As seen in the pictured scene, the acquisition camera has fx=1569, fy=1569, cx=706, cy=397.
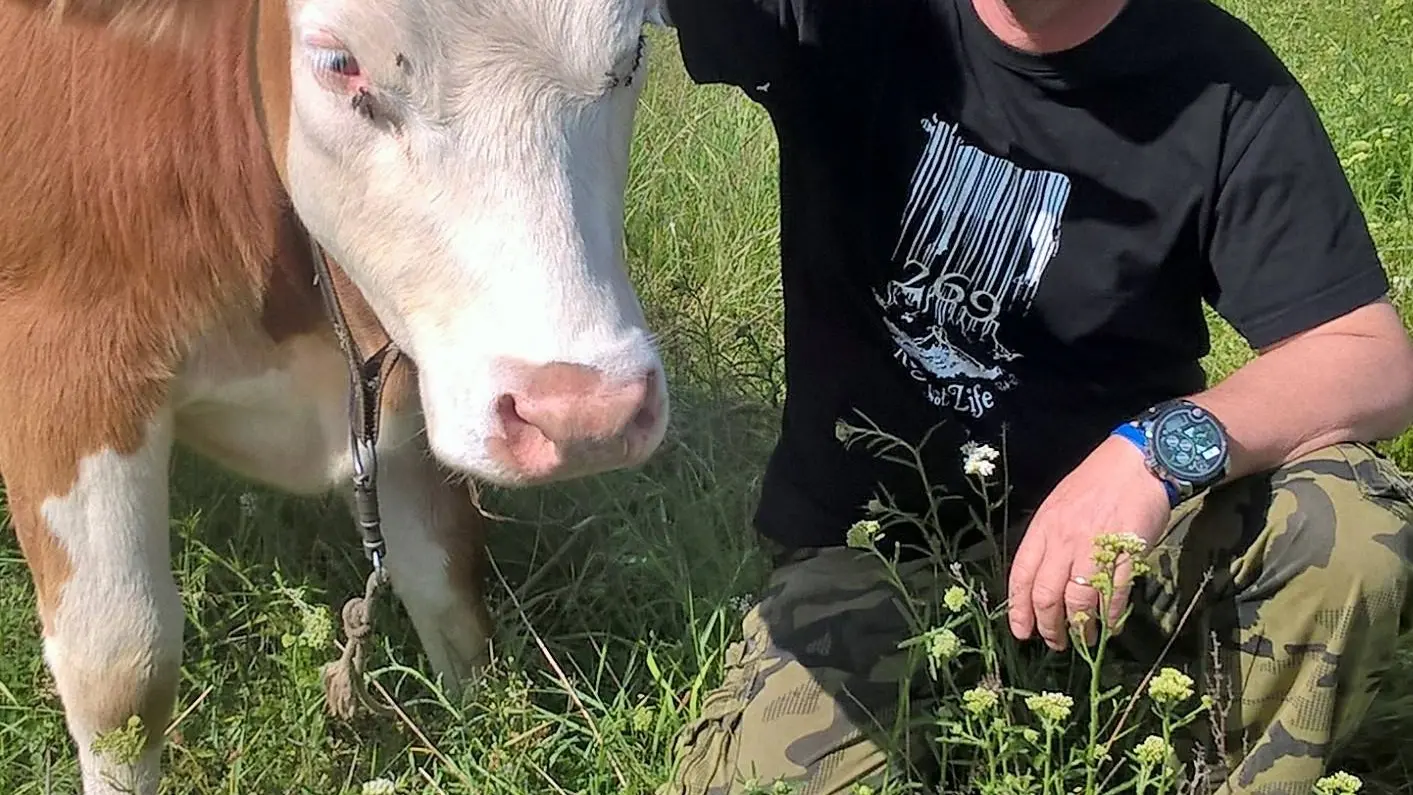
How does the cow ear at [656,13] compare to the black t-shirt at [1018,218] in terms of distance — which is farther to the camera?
the black t-shirt at [1018,218]

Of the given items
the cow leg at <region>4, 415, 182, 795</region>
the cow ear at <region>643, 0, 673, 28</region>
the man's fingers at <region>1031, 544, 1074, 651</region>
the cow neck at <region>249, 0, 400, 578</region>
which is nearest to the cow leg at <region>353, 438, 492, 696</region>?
the cow neck at <region>249, 0, 400, 578</region>

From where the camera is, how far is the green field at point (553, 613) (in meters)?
2.40

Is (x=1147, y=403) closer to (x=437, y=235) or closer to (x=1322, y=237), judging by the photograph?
(x=1322, y=237)

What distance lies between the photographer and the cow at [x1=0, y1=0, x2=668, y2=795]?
169cm

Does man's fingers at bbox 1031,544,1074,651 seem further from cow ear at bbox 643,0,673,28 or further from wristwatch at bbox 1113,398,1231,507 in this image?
cow ear at bbox 643,0,673,28

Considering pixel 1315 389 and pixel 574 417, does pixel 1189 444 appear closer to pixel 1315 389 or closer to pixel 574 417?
pixel 1315 389

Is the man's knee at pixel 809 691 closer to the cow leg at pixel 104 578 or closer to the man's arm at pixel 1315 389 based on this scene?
the man's arm at pixel 1315 389

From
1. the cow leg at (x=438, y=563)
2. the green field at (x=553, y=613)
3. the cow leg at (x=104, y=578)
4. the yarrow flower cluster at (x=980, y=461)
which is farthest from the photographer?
the cow leg at (x=438, y=563)

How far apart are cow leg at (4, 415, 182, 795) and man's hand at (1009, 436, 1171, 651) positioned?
124cm

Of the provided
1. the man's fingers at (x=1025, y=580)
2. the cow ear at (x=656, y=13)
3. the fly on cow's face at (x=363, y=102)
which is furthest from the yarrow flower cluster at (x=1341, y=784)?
the fly on cow's face at (x=363, y=102)

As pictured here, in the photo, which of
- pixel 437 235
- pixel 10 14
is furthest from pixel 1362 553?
pixel 10 14

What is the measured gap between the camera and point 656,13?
1.93 meters

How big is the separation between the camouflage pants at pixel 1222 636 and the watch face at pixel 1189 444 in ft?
0.49

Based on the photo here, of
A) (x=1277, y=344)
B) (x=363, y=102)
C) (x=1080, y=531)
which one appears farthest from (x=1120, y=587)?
(x=363, y=102)
